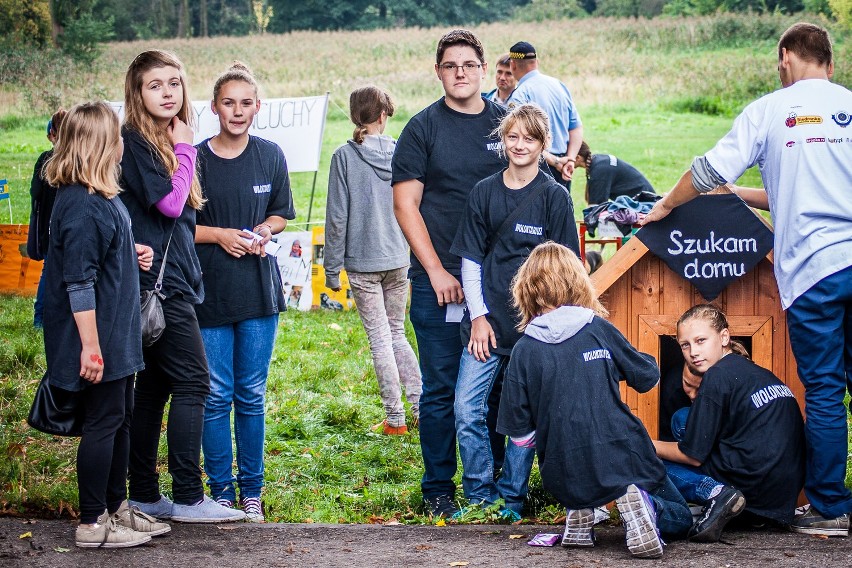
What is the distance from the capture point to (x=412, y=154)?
4688 millimetres

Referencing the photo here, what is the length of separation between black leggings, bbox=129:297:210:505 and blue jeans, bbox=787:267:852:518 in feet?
8.38

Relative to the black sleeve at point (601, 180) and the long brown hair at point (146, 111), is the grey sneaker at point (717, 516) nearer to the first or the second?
the long brown hair at point (146, 111)

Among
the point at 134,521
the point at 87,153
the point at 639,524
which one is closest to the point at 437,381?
the point at 639,524

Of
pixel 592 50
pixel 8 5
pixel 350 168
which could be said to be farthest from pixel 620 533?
pixel 592 50

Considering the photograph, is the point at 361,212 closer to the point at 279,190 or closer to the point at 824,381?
the point at 279,190

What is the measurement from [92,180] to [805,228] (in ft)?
9.44

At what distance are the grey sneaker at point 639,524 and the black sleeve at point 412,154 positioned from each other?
171 centimetres

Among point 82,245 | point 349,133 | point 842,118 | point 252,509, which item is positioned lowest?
point 252,509

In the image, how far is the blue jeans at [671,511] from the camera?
Answer: 416 centimetres

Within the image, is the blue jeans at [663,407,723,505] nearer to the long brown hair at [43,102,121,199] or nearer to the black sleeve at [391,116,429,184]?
the black sleeve at [391,116,429,184]

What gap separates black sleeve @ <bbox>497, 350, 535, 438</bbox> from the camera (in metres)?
4.12

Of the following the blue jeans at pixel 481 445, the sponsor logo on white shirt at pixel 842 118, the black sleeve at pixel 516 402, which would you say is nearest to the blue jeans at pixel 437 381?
the blue jeans at pixel 481 445

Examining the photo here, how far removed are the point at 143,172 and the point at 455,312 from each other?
152cm

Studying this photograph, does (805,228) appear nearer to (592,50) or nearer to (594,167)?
(594,167)
